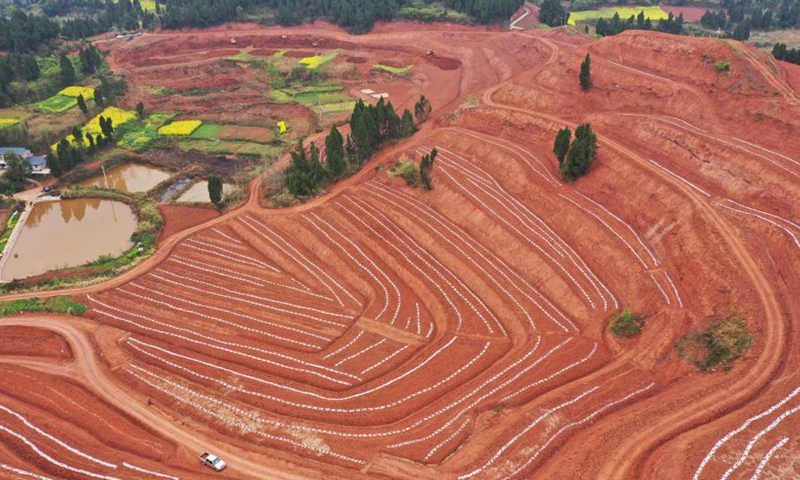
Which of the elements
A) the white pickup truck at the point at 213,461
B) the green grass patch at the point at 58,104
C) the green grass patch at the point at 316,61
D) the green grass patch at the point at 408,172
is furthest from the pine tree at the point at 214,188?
the green grass patch at the point at 316,61

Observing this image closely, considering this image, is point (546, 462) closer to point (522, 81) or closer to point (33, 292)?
point (33, 292)

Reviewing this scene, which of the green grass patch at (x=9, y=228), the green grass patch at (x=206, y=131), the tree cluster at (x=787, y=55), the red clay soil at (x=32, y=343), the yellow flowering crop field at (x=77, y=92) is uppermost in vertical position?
the tree cluster at (x=787, y=55)

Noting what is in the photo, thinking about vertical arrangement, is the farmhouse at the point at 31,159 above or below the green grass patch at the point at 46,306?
above

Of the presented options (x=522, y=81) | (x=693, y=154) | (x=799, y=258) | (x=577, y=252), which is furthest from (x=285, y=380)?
(x=522, y=81)

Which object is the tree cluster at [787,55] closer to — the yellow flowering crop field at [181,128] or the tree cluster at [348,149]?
the tree cluster at [348,149]

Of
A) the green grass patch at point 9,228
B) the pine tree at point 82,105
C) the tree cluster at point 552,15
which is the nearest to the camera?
the green grass patch at point 9,228

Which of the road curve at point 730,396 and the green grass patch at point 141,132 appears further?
the green grass patch at point 141,132
